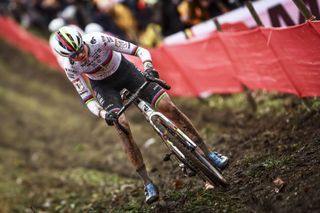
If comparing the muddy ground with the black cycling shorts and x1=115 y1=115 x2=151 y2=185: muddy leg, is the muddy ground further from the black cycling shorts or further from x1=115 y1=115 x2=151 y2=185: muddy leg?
the black cycling shorts

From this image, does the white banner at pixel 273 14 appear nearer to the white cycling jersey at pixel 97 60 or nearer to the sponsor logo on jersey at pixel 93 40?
the white cycling jersey at pixel 97 60

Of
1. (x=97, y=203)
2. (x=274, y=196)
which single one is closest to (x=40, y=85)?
(x=97, y=203)

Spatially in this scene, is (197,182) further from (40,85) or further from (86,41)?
(40,85)

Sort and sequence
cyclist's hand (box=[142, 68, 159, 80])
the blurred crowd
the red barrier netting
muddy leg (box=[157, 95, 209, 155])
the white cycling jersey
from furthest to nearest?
1. the blurred crowd
2. the red barrier netting
3. the white cycling jersey
4. muddy leg (box=[157, 95, 209, 155])
5. cyclist's hand (box=[142, 68, 159, 80])

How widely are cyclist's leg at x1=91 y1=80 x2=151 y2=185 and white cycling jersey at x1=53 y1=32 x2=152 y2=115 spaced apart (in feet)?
0.51

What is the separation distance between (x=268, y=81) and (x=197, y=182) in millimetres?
2822

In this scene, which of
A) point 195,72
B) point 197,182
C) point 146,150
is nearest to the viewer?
point 197,182

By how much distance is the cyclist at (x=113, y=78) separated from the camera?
709 centimetres

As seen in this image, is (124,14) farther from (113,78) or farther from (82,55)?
(82,55)

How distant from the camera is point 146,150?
1164cm

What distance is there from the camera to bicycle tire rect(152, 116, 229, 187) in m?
6.57

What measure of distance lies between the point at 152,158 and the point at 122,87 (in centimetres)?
373

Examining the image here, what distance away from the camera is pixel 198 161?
655cm

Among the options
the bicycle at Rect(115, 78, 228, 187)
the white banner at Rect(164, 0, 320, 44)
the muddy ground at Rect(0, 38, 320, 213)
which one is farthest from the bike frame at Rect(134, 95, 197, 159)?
the white banner at Rect(164, 0, 320, 44)
